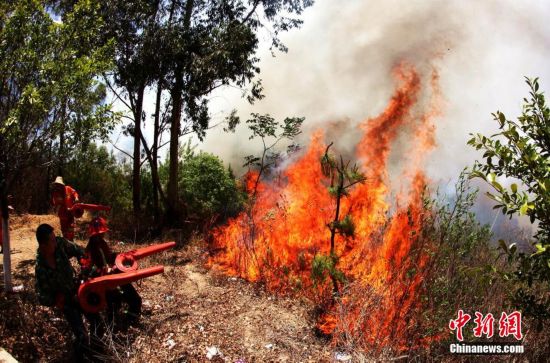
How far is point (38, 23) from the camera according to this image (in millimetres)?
5656

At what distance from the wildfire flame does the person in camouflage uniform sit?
11.5 ft

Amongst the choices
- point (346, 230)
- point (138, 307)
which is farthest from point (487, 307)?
point (138, 307)

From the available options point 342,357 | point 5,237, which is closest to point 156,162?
point 5,237

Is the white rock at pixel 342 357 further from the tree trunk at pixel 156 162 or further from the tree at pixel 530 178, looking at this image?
the tree trunk at pixel 156 162

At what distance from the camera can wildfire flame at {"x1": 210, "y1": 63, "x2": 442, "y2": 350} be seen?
5.81 metres

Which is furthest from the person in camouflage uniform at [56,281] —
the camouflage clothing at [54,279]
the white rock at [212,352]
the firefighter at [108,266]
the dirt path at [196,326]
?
the white rock at [212,352]

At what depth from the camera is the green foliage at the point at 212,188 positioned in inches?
535

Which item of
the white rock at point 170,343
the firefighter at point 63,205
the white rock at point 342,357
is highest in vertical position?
the firefighter at point 63,205

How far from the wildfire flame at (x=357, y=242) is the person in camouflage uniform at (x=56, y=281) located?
3495 mm

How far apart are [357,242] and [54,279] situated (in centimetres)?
538

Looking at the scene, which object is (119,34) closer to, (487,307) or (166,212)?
(166,212)

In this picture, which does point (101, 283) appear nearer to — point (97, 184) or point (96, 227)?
point (96, 227)

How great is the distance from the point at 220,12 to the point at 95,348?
A: 1122 cm

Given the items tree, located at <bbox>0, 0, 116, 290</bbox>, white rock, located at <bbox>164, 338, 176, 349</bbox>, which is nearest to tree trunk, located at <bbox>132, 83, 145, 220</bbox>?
tree, located at <bbox>0, 0, 116, 290</bbox>
